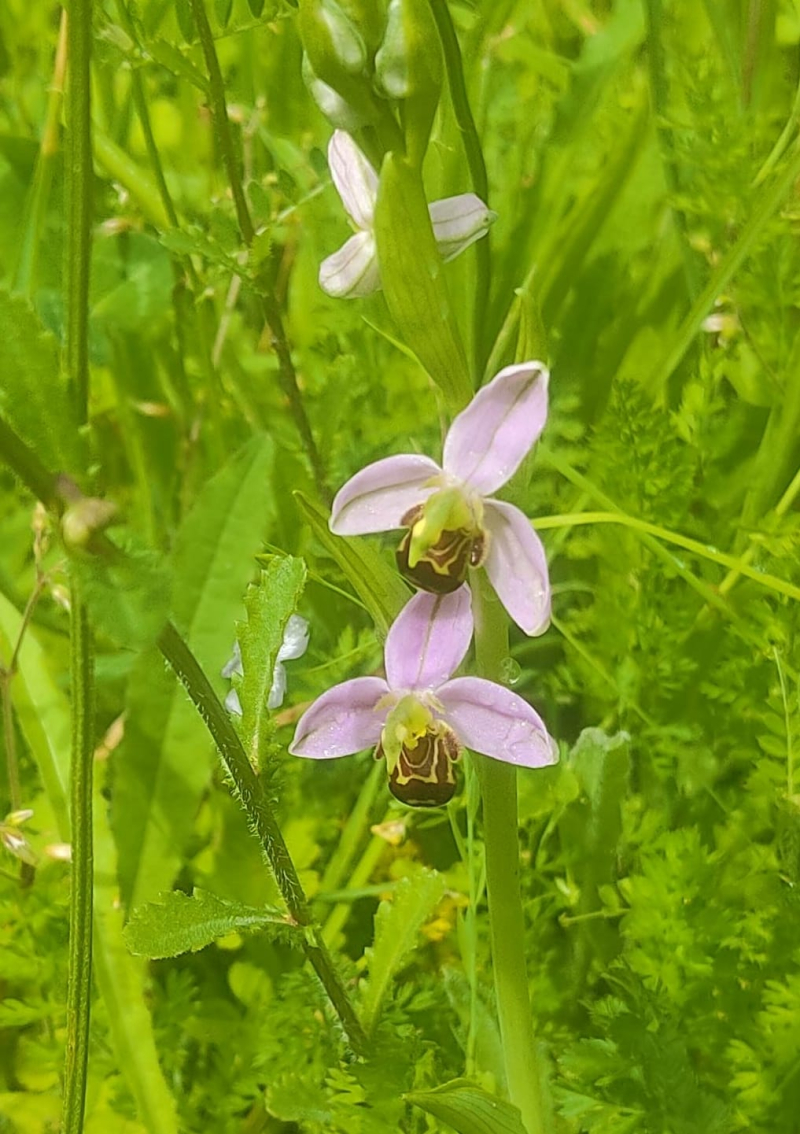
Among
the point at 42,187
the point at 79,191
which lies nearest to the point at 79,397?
the point at 79,191

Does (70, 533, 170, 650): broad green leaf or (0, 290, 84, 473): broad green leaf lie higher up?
(0, 290, 84, 473): broad green leaf

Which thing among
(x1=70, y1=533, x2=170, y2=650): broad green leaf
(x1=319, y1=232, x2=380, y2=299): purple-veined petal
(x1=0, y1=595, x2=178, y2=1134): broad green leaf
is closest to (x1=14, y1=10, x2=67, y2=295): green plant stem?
(x1=0, y1=595, x2=178, y2=1134): broad green leaf

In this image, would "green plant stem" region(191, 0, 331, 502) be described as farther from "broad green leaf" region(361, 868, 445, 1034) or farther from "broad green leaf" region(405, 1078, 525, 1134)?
"broad green leaf" region(405, 1078, 525, 1134)

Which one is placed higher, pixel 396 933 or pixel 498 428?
pixel 498 428

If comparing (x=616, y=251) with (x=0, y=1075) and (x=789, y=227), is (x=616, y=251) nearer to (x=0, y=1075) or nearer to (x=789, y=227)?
(x=789, y=227)

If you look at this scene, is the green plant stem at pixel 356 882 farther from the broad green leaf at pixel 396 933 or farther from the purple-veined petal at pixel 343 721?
the purple-veined petal at pixel 343 721

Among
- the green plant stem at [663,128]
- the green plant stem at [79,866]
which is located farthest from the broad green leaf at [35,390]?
the green plant stem at [663,128]

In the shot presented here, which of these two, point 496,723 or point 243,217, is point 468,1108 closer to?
point 496,723
